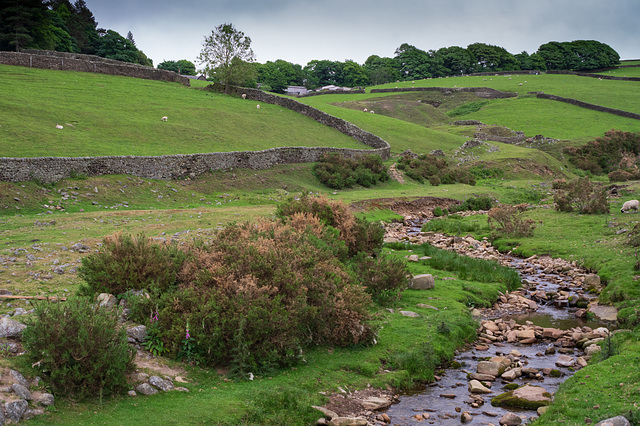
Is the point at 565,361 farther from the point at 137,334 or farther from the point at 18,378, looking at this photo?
the point at 18,378

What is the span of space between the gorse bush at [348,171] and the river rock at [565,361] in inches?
1061

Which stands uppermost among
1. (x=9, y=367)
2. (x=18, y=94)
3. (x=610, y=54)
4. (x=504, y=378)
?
(x=610, y=54)

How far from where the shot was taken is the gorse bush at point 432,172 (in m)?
45.3

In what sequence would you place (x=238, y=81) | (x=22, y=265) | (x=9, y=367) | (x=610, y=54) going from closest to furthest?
(x=9, y=367), (x=22, y=265), (x=238, y=81), (x=610, y=54)

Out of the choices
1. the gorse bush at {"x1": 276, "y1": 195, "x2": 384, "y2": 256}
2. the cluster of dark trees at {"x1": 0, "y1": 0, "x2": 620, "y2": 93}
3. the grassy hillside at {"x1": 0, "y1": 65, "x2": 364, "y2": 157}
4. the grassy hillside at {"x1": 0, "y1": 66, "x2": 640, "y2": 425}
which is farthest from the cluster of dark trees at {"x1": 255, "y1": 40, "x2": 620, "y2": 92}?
the gorse bush at {"x1": 276, "y1": 195, "x2": 384, "y2": 256}

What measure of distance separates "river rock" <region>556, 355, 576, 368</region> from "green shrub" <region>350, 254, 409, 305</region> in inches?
199

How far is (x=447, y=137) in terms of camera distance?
63500 mm

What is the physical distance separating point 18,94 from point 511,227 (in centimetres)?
3587

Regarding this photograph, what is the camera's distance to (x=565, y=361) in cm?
1255

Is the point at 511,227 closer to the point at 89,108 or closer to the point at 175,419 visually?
the point at 175,419

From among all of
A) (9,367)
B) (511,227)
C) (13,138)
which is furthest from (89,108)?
(9,367)

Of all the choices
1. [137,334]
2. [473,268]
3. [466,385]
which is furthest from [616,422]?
[473,268]

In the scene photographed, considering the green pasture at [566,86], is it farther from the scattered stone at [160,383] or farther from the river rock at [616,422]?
the scattered stone at [160,383]

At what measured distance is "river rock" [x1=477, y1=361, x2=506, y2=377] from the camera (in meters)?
12.0
